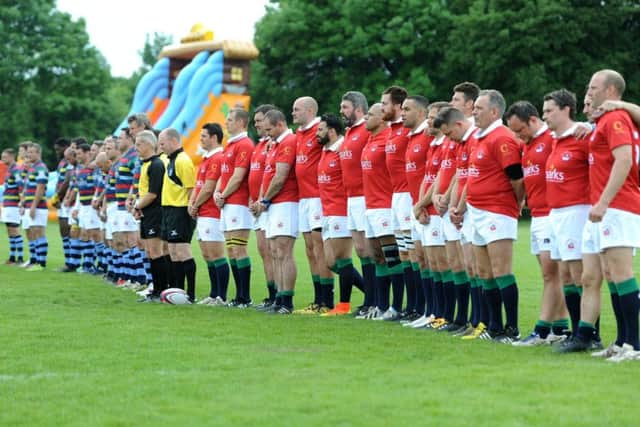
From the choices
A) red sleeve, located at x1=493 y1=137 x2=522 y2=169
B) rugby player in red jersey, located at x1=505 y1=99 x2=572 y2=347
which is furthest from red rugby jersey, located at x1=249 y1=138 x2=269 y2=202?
rugby player in red jersey, located at x1=505 y1=99 x2=572 y2=347

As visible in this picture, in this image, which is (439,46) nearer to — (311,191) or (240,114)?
(240,114)

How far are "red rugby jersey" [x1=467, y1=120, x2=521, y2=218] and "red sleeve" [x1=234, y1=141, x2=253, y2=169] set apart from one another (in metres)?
4.25

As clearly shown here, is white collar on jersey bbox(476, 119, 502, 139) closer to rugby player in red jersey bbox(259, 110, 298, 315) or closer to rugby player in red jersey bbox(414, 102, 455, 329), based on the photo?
rugby player in red jersey bbox(414, 102, 455, 329)

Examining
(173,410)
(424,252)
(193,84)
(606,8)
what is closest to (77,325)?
(424,252)

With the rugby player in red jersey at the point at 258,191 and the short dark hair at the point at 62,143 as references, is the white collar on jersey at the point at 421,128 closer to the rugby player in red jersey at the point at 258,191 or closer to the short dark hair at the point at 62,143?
the rugby player in red jersey at the point at 258,191

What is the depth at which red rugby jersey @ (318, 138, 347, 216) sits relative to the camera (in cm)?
1310

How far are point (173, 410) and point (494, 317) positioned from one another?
4.30m

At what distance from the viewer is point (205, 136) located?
578 inches

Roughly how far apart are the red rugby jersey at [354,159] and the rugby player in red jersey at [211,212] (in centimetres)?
217

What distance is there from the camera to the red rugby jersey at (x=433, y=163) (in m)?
11.7

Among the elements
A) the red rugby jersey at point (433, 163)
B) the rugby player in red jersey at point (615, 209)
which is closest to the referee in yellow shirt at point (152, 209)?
the red rugby jersey at point (433, 163)

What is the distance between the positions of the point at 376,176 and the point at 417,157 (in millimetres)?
764

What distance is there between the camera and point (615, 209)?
8.95 m

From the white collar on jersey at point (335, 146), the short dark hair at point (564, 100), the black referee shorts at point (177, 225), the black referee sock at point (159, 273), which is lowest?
the black referee sock at point (159, 273)
